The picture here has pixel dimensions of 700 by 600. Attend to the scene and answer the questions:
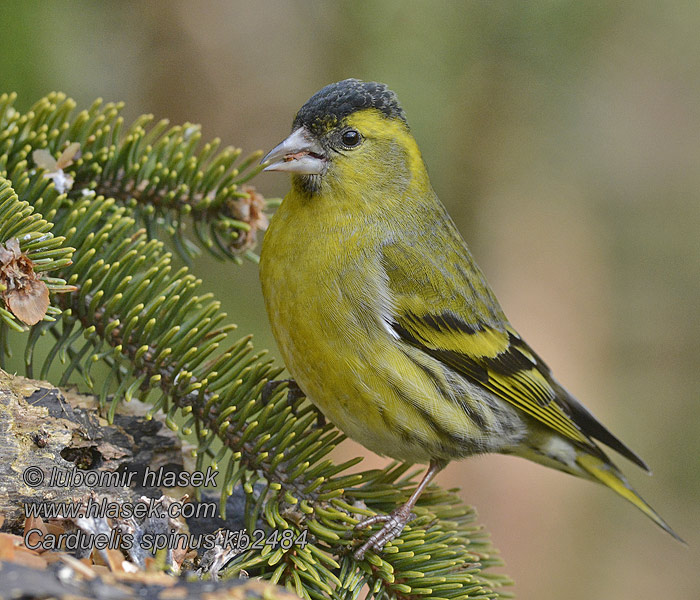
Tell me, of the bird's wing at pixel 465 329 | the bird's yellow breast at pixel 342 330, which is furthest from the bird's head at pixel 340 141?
the bird's wing at pixel 465 329

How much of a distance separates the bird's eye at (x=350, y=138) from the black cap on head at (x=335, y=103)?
5 cm

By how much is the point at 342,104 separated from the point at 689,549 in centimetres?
423

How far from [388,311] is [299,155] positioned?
2.01ft

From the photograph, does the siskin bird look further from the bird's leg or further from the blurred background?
the blurred background

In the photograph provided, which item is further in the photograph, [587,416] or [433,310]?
[587,416]

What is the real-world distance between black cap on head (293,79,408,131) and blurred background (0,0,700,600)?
1.11 m

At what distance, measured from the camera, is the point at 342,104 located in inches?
103

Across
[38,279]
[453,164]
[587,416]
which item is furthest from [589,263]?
[38,279]

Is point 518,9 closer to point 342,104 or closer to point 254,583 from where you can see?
point 342,104

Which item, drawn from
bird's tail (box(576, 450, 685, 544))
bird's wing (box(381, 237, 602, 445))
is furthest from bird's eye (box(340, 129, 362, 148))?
bird's tail (box(576, 450, 685, 544))

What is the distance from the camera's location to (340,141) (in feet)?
8.68

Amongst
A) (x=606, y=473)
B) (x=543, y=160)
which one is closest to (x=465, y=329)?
(x=606, y=473)

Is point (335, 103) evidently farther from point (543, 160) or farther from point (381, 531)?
point (543, 160)

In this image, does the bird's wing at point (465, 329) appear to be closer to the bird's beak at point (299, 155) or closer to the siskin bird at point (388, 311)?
the siskin bird at point (388, 311)
